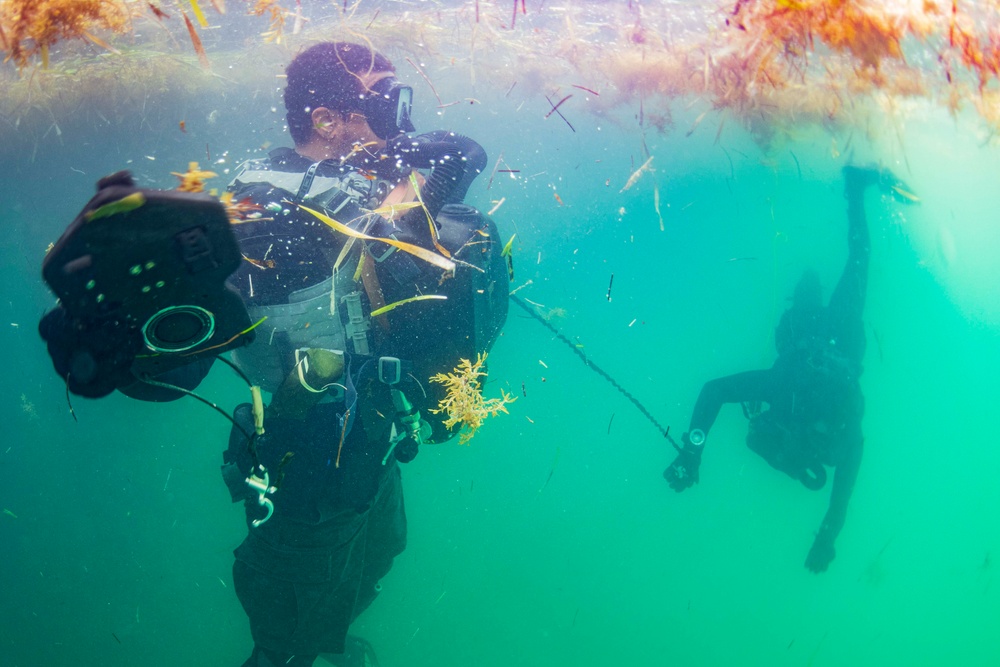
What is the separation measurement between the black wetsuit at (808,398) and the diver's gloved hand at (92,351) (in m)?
6.68

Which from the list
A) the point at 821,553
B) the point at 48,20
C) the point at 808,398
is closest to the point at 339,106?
the point at 48,20

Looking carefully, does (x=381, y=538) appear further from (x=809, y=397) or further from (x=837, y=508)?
(x=837, y=508)

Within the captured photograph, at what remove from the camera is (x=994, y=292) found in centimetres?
3331

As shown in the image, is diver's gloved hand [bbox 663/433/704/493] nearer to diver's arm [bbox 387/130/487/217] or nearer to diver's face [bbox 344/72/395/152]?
diver's arm [bbox 387/130/487/217]

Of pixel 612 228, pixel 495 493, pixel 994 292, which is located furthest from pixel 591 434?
pixel 994 292

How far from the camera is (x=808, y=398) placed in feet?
22.9

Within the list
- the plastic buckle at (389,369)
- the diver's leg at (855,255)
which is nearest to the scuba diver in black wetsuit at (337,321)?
the plastic buckle at (389,369)

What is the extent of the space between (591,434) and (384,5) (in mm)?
47493

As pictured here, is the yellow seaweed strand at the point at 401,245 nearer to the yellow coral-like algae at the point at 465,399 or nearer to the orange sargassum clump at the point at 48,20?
the yellow coral-like algae at the point at 465,399

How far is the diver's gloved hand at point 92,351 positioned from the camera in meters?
1.59

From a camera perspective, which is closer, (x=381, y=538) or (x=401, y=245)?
(x=401, y=245)

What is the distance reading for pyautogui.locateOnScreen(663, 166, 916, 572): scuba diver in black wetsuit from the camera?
6.96 metres

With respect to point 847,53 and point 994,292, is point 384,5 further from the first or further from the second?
point 994,292

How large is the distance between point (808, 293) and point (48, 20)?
9.96 meters
